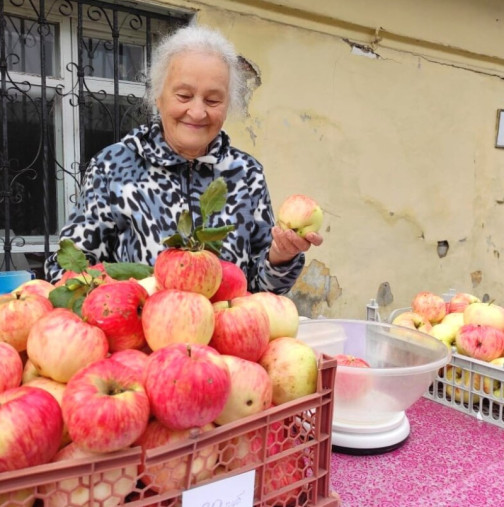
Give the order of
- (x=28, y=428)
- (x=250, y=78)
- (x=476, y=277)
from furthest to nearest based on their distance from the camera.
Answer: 1. (x=476, y=277)
2. (x=250, y=78)
3. (x=28, y=428)

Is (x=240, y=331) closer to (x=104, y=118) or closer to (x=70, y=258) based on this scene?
(x=70, y=258)

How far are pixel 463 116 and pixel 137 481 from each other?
4265 millimetres

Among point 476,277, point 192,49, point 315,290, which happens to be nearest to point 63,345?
point 192,49

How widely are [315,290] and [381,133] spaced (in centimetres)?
126

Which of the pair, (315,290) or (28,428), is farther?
(315,290)

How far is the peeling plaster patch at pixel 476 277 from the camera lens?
445 cm

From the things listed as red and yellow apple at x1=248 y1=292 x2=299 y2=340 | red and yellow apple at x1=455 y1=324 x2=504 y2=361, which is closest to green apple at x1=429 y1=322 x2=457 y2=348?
red and yellow apple at x1=455 y1=324 x2=504 y2=361

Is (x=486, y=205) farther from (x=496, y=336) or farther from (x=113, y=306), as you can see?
(x=113, y=306)

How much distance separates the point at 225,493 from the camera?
2.15 ft

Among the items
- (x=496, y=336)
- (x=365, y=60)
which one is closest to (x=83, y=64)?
(x=365, y=60)

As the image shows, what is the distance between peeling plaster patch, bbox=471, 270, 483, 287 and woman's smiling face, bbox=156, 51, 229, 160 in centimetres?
356

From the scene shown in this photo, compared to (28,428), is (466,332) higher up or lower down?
lower down

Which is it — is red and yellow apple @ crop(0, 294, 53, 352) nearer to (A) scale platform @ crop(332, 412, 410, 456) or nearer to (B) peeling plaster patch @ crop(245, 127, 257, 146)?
(A) scale platform @ crop(332, 412, 410, 456)

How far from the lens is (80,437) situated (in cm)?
57
